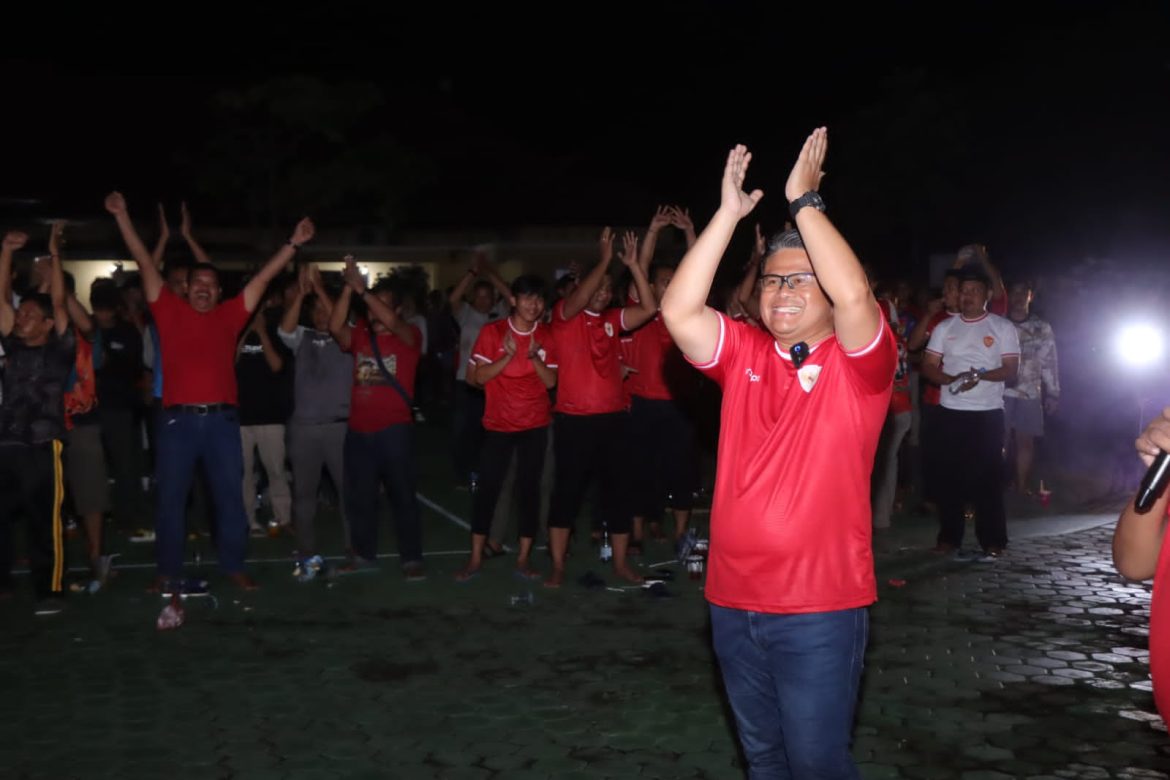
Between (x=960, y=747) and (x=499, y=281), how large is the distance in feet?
22.3

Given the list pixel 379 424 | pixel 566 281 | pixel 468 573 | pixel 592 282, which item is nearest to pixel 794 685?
pixel 592 282

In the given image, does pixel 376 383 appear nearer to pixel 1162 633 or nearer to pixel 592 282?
pixel 592 282

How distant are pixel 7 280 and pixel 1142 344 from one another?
1057cm

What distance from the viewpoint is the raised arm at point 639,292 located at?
8.81 meters

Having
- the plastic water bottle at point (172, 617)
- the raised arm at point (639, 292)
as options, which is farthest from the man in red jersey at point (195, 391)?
the raised arm at point (639, 292)

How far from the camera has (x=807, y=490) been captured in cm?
409

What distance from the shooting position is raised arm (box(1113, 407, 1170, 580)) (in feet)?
9.94

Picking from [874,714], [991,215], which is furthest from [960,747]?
[991,215]

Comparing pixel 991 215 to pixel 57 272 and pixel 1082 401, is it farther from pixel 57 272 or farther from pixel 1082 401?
pixel 57 272

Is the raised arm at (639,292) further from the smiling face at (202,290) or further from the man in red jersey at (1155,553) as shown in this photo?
the man in red jersey at (1155,553)

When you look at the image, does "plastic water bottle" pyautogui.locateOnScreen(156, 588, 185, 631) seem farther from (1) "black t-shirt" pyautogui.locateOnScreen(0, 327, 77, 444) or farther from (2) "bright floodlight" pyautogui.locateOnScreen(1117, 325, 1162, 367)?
(2) "bright floodlight" pyautogui.locateOnScreen(1117, 325, 1162, 367)

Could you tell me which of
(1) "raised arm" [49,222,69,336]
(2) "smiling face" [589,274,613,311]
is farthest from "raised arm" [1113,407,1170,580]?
(1) "raised arm" [49,222,69,336]

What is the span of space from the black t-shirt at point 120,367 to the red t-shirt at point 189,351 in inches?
111

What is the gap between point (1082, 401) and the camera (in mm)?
16453
